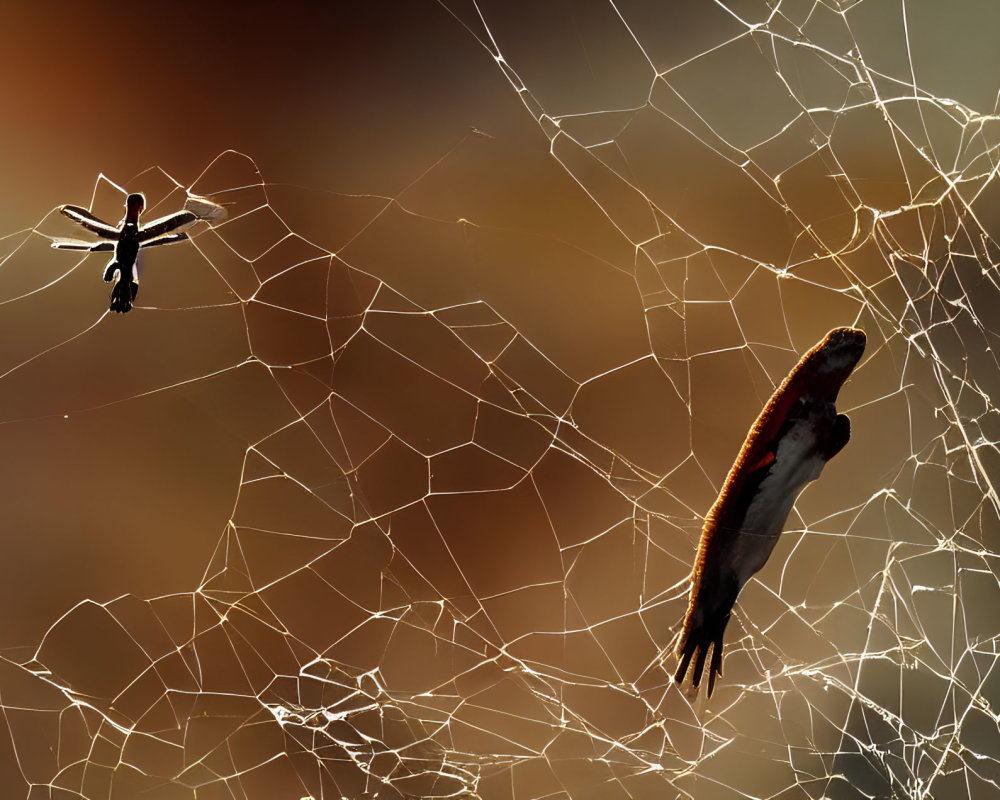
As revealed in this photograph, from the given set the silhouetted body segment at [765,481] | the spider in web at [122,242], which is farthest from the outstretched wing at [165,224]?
the silhouetted body segment at [765,481]

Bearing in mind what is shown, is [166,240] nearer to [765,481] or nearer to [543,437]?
[543,437]

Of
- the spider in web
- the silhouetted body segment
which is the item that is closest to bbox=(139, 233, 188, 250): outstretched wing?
the spider in web

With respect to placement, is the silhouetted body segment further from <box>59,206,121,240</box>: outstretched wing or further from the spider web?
<box>59,206,121,240</box>: outstretched wing

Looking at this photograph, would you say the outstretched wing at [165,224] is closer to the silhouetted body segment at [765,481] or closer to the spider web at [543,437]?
the spider web at [543,437]

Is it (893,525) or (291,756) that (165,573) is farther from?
(893,525)

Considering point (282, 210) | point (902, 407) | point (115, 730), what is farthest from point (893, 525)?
point (115, 730)

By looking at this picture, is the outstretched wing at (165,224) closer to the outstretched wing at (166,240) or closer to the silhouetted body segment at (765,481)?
the outstretched wing at (166,240)

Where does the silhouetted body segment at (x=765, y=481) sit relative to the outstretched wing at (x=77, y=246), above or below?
below
